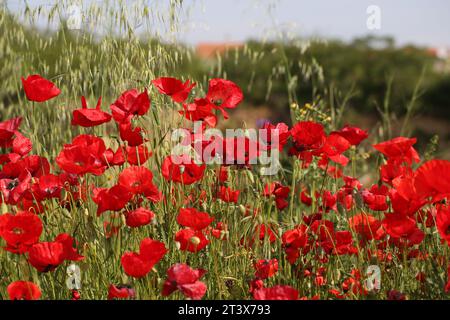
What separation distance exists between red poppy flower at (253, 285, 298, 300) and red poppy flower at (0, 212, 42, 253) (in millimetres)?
447

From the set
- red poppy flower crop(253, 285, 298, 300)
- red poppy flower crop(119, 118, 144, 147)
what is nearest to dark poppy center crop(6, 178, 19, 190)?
red poppy flower crop(119, 118, 144, 147)

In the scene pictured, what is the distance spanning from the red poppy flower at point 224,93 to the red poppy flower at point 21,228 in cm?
54

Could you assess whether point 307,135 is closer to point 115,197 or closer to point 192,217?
point 192,217

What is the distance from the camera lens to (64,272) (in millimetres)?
1577

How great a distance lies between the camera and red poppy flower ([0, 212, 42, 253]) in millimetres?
1324

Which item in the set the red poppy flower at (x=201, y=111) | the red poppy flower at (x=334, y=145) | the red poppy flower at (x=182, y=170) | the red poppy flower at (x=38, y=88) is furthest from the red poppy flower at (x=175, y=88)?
the red poppy flower at (x=334, y=145)

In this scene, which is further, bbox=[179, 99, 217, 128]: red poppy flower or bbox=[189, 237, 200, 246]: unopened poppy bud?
bbox=[179, 99, 217, 128]: red poppy flower

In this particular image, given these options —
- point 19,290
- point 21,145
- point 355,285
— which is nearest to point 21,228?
point 19,290

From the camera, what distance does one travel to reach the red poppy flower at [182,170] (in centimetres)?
157

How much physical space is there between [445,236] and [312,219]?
438 millimetres

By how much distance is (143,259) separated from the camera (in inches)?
49.8

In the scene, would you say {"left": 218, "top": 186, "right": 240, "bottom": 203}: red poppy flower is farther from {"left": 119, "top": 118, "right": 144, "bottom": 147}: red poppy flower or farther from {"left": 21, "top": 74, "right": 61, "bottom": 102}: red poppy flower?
{"left": 21, "top": 74, "right": 61, "bottom": 102}: red poppy flower

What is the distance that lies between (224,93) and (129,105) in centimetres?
25
